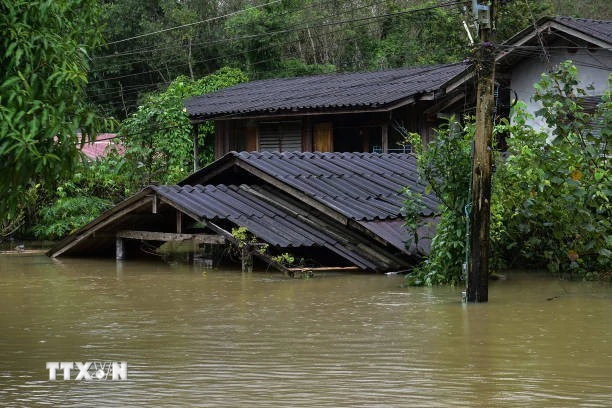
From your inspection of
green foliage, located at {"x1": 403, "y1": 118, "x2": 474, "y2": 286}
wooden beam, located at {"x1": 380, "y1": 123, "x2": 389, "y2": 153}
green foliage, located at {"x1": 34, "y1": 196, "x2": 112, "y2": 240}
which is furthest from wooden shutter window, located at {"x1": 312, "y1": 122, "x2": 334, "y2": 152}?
green foliage, located at {"x1": 403, "y1": 118, "x2": 474, "y2": 286}

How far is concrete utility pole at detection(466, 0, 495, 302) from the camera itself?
1348 centimetres

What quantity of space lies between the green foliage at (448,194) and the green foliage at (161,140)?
13418 mm

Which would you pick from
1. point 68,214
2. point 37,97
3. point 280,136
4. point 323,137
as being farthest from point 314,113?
point 37,97

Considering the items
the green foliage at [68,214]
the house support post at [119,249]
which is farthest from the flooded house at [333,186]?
the green foliage at [68,214]

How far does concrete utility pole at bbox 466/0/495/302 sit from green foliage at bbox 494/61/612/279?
2395 millimetres

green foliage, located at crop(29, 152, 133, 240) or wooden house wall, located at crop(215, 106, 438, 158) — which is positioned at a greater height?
wooden house wall, located at crop(215, 106, 438, 158)

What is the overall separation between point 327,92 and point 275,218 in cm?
1113

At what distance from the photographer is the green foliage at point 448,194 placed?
15.5 m

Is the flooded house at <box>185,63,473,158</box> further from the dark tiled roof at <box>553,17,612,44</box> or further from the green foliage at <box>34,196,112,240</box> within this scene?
the green foliage at <box>34,196,112,240</box>

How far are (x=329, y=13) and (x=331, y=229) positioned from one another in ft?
84.5

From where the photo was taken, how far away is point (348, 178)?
19969 mm

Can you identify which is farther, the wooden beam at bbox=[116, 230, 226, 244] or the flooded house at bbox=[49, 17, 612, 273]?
the wooden beam at bbox=[116, 230, 226, 244]

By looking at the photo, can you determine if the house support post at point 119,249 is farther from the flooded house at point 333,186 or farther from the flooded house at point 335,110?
the flooded house at point 335,110

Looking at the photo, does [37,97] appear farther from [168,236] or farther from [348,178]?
[348,178]
